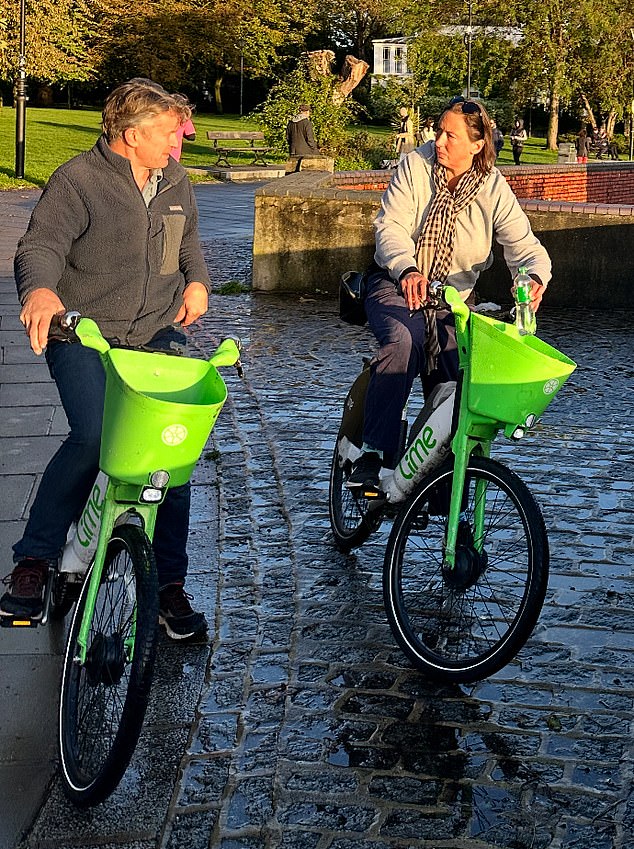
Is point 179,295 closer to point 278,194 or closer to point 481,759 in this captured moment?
point 481,759

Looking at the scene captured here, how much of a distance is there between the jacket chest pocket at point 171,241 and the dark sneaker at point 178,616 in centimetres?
114

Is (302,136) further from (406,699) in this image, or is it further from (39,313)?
(39,313)

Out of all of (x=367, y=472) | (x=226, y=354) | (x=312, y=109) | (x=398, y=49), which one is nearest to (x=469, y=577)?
(x=367, y=472)

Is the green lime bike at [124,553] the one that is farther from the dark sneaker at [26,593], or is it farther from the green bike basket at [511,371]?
the green bike basket at [511,371]

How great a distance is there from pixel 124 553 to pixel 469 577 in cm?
128

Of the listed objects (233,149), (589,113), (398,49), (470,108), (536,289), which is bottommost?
(536,289)

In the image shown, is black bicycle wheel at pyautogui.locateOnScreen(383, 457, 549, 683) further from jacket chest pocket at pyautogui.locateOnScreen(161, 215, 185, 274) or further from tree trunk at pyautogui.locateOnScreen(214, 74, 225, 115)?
tree trunk at pyautogui.locateOnScreen(214, 74, 225, 115)

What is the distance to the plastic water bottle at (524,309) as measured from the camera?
418cm

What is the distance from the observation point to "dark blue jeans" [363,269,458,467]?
4988 millimetres

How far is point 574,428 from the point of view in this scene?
796 centimetres

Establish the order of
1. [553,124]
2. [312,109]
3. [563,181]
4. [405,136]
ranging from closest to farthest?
[563,181]
[312,109]
[405,136]
[553,124]

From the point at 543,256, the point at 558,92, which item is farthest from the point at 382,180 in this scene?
the point at 558,92

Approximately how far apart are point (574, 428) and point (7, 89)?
6542 cm

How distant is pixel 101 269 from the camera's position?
436 centimetres
